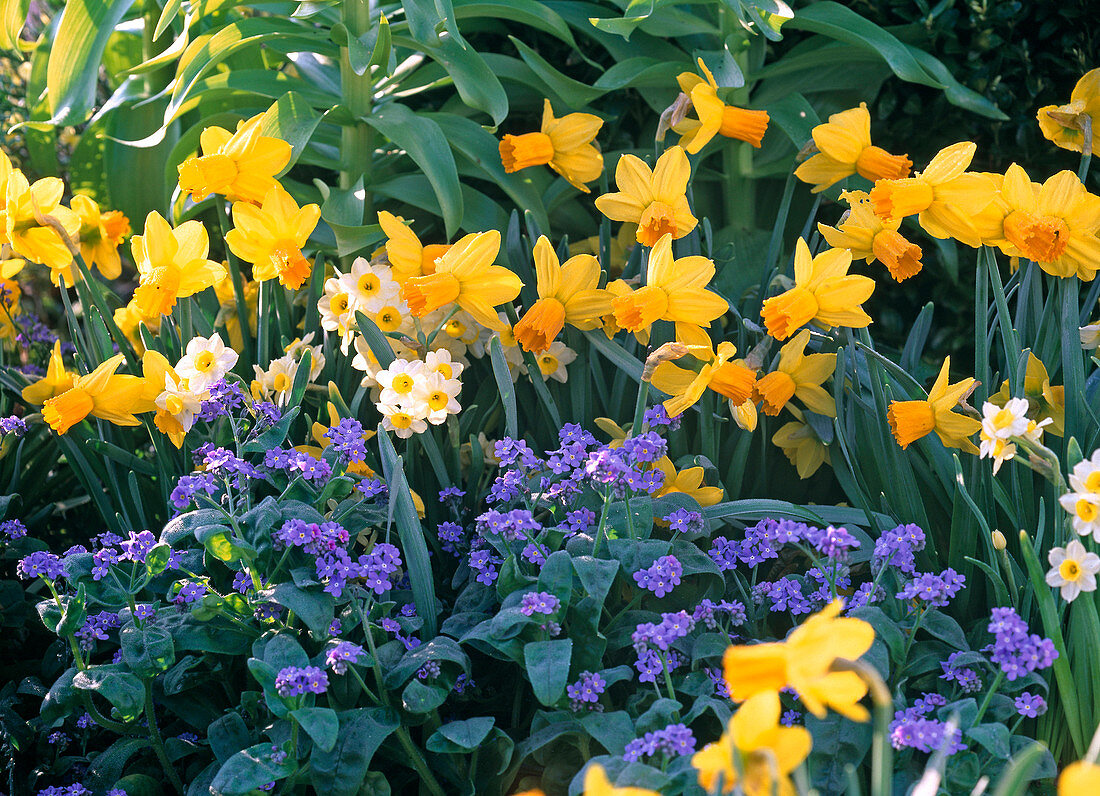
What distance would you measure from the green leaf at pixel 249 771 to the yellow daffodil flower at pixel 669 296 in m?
0.71

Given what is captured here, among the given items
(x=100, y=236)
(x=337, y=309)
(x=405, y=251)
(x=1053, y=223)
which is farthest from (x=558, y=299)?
(x=100, y=236)

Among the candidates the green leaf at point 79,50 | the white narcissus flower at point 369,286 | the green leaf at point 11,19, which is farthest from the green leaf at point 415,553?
the green leaf at point 11,19

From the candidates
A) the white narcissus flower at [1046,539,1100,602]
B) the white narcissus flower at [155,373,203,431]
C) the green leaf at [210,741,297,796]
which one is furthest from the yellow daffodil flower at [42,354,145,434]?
the white narcissus flower at [1046,539,1100,602]

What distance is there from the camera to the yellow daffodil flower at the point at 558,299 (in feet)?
4.55

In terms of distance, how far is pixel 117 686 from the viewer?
42.1 inches

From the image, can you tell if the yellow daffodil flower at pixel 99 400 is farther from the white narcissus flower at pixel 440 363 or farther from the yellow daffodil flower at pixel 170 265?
the white narcissus flower at pixel 440 363

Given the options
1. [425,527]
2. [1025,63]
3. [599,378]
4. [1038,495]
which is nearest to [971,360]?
[1025,63]

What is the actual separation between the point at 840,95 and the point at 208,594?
64.2 inches

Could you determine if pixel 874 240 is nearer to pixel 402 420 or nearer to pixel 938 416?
pixel 938 416

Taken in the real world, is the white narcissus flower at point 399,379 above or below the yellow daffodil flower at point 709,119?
below

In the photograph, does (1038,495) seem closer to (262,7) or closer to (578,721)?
(578,721)

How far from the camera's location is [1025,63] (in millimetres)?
1899

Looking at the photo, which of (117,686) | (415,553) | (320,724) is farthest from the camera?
(415,553)

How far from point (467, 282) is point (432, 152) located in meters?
0.37
